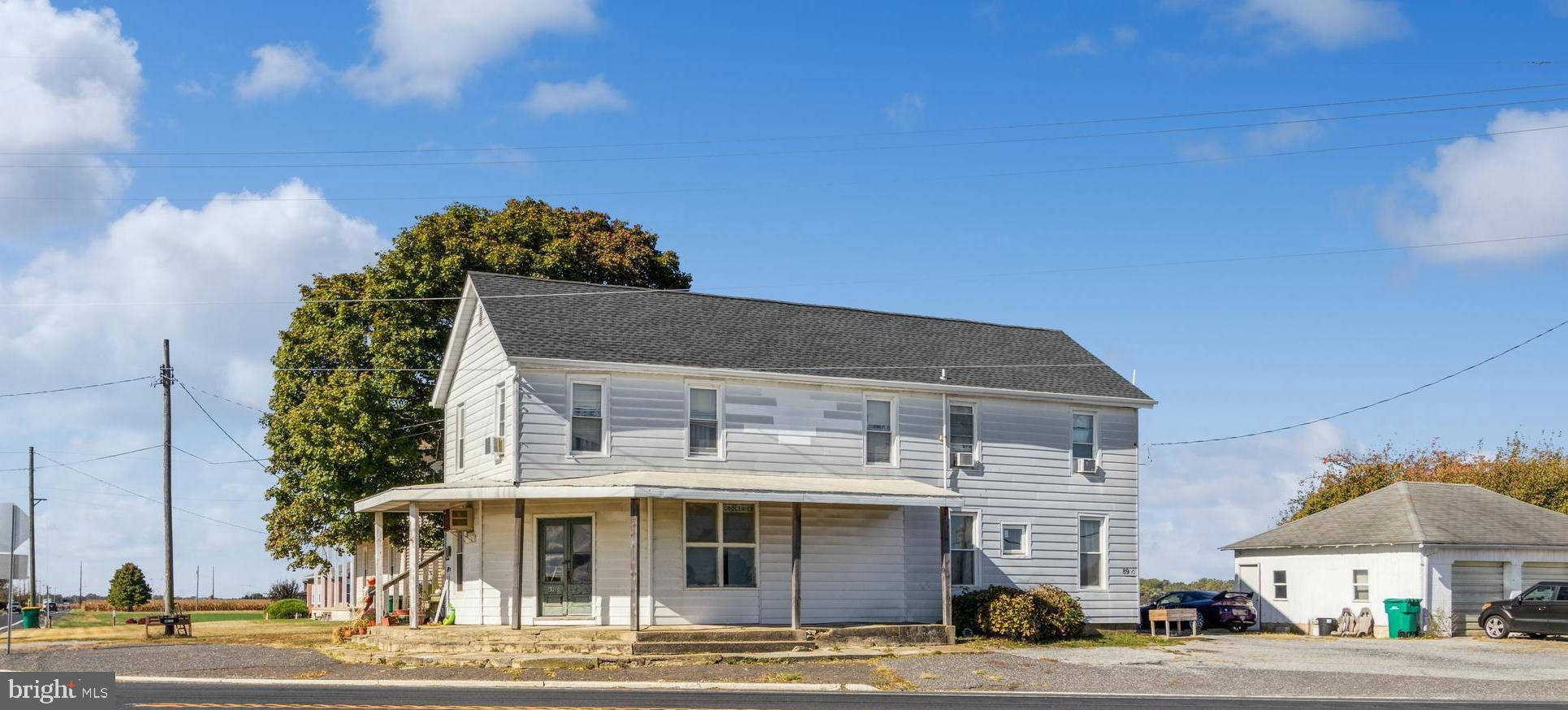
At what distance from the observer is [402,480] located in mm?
37250

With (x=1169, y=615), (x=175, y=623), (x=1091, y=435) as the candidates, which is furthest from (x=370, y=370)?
(x=1169, y=615)

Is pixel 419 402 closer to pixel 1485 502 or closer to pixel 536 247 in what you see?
pixel 536 247

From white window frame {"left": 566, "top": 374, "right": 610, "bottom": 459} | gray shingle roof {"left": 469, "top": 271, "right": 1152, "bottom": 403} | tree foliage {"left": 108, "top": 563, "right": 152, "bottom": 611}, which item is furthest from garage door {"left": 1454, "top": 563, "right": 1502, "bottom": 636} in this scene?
tree foliage {"left": 108, "top": 563, "right": 152, "bottom": 611}

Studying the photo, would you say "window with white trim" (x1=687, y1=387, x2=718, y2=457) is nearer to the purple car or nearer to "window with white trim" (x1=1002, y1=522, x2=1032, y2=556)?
"window with white trim" (x1=1002, y1=522, x2=1032, y2=556)

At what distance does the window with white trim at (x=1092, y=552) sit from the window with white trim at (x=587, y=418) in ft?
39.9

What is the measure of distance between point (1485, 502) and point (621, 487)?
27709 mm

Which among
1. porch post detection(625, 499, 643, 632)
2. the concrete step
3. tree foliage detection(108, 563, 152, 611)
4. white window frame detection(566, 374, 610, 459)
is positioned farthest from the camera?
tree foliage detection(108, 563, 152, 611)

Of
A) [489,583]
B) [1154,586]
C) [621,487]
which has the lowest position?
[1154,586]

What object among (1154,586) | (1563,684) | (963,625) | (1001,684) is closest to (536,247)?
(963,625)

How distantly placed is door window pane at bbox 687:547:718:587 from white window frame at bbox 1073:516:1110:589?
31.1 feet

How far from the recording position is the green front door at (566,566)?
2819 cm

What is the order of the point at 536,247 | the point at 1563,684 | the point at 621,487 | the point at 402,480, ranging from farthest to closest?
the point at 536,247, the point at 402,480, the point at 621,487, the point at 1563,684

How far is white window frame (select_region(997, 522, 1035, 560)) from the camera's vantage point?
32.8 meters
